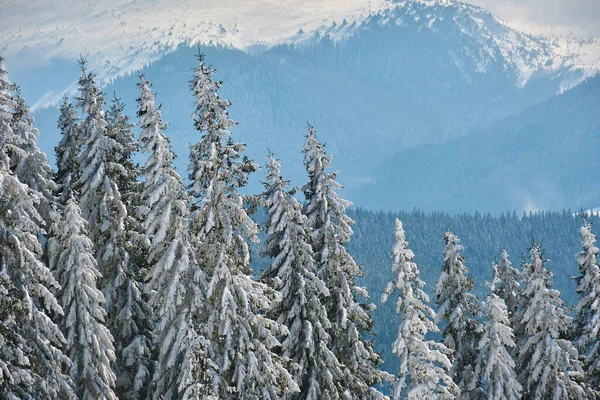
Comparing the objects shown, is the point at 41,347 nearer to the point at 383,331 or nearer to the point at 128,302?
the point at 128,302

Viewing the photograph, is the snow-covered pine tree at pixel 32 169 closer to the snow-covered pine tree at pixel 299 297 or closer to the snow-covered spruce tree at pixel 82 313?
the snow-covered spruce tree at pixel 82 313

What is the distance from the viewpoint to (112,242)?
27.4m

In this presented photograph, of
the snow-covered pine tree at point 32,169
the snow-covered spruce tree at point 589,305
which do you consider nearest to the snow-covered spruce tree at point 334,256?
the snow-covered pine tree at point 32,169

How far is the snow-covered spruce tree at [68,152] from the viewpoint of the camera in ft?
98.5

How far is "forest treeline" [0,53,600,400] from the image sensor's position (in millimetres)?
22406

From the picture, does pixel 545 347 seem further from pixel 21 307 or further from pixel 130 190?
pixel 21 307

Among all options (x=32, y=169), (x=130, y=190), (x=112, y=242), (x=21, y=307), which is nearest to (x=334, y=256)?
(x=112, y=242)

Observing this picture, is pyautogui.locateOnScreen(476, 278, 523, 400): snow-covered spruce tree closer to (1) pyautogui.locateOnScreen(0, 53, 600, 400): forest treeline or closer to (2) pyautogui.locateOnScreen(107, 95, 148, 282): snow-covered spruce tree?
(1) pyautogui.locateOnScreen(0, 53, 600, 400): forest treeline

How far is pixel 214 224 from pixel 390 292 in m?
10.4

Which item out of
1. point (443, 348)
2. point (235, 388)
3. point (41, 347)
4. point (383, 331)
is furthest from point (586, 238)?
point (383, 331)

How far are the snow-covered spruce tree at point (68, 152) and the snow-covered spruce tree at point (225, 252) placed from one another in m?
8.02

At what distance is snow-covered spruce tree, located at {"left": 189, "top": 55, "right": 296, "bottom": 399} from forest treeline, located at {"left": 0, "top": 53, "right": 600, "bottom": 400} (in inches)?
2.3

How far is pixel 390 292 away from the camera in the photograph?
3072 cm

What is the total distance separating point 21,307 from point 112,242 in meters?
7.11
